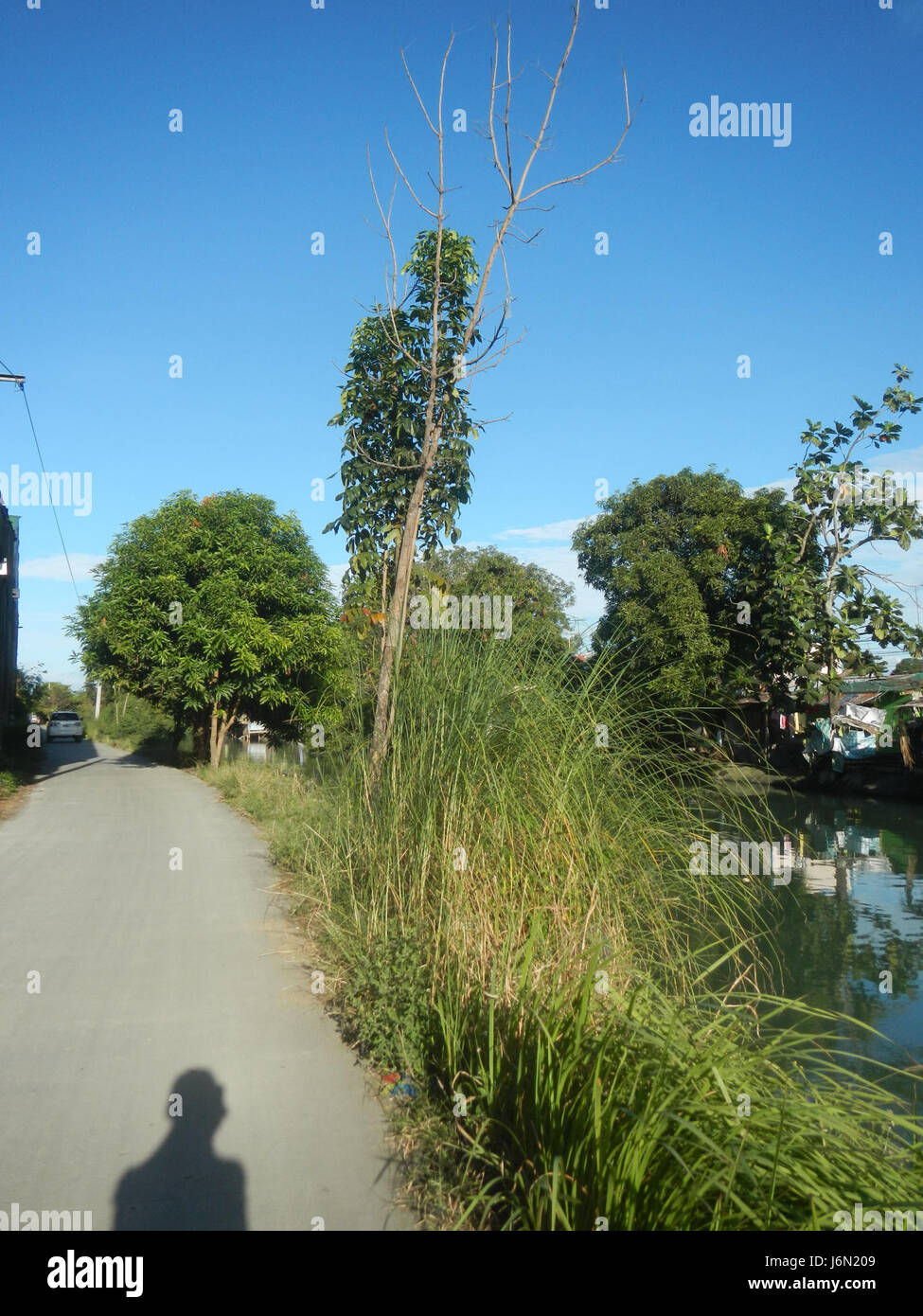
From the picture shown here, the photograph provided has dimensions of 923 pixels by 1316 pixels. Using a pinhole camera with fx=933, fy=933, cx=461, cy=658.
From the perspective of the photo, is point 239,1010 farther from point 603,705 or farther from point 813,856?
point 813,856

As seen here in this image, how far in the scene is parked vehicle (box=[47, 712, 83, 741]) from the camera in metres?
48.6

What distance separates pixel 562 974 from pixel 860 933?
29.8 ft

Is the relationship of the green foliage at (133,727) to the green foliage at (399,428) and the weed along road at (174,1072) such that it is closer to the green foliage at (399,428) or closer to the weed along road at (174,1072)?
the green foliage at (399,428)

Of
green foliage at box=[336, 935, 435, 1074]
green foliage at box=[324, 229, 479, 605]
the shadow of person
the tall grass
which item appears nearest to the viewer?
the tall grass

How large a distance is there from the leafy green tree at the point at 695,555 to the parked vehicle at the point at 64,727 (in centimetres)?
3124

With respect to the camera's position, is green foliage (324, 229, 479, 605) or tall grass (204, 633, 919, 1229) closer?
tall grass (204, 633, 919, 1229)

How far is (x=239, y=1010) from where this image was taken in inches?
206

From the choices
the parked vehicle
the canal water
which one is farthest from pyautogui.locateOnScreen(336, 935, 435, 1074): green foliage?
the parked vehicle

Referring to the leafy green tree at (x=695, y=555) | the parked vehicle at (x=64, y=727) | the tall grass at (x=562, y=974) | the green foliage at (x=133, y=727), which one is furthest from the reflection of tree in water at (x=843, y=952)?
the parked vehicle at (x=64, y=727)

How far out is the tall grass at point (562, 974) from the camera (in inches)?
116

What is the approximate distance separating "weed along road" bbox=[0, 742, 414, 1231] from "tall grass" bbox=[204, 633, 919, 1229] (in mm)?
339

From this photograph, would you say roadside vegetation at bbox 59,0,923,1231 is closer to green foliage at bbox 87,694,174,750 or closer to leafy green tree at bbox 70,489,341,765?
leafy green tree at bbox 70,489,341,765
